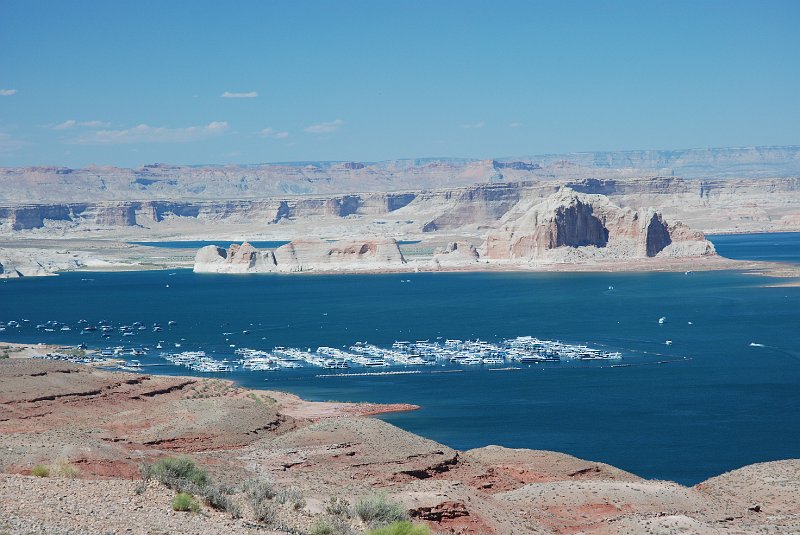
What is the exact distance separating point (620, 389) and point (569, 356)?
41.7 ft

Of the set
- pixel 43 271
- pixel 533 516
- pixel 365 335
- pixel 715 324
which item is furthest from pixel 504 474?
pixel 43 271

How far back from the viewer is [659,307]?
333 ft

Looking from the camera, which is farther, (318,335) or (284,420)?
(318,335)

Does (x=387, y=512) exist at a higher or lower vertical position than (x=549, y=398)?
higher

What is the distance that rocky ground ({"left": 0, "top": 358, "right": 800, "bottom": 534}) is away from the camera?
22.0 m

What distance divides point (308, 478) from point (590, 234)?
13710 centimetres

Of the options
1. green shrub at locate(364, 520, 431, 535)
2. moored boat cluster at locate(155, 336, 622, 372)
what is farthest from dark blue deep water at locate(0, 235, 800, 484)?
green shrub at locate(364, 520, 431, 535)

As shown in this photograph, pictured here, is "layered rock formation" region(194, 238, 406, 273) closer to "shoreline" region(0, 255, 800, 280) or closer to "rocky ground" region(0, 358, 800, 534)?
"shoreline" region(0, 255, 800, 280)

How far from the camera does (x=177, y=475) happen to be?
25281mm

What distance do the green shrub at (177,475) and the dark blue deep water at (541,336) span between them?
65.2ft

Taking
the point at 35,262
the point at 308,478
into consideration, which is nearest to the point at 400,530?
the point at 308,478

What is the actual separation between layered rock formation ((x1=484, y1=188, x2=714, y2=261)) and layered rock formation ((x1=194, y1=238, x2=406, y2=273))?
16027mm

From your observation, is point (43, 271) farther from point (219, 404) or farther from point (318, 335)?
point (219, 404)

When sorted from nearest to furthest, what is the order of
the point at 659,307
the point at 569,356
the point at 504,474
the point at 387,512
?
the point at 387,512, the point at 504,474, the point at 569,356, the point at 659,307
